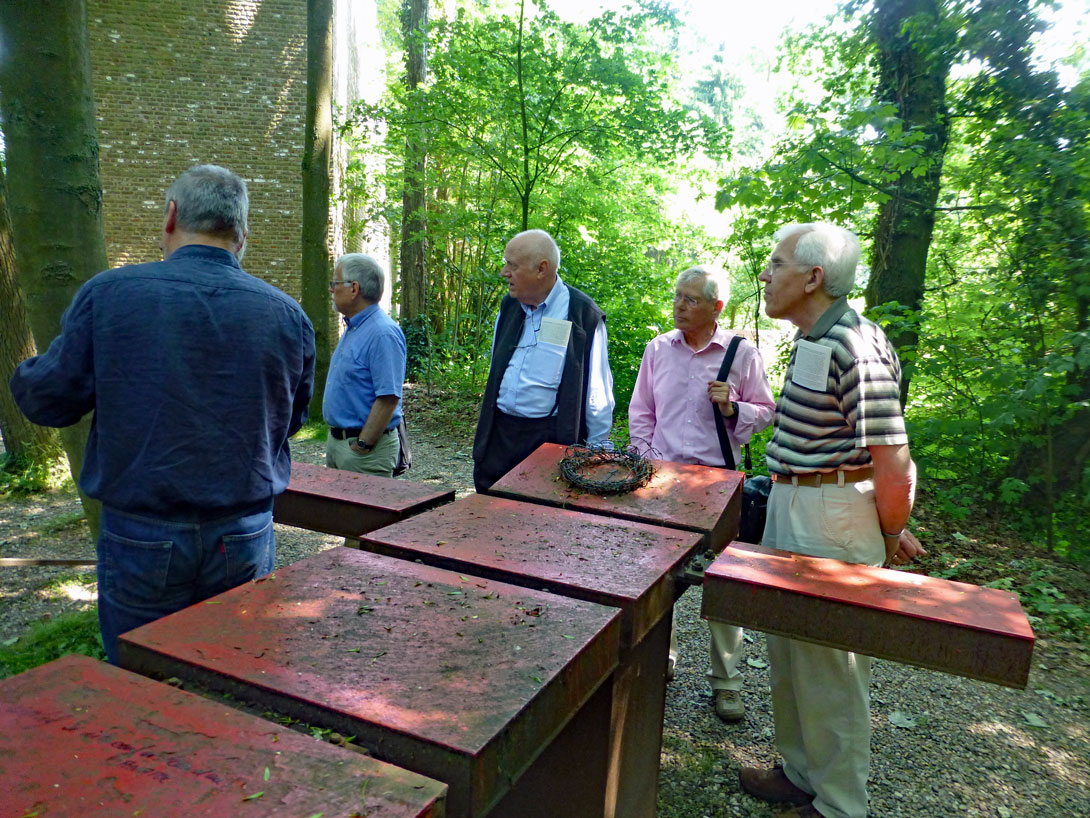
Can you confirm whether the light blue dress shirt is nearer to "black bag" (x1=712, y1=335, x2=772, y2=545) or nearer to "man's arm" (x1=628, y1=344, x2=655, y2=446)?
"man's arm" (x1=628, y1=344, x2=655, y2=446)

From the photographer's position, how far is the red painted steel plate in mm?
1840

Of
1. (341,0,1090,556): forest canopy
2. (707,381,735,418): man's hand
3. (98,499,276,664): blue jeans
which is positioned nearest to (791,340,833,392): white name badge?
(707,381,735,418): man's hand

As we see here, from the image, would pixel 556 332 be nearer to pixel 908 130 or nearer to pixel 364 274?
pixel 364 274

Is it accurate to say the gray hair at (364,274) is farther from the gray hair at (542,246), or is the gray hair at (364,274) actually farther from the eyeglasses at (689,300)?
the eyeglasses at (689,300)

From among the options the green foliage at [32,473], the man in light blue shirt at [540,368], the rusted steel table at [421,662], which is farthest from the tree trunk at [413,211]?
the rusted steel table at [421,662]

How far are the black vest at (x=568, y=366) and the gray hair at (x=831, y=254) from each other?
53.0 inches

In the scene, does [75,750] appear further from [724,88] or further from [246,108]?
[724,88]

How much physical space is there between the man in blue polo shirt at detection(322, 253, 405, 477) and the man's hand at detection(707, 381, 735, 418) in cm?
157

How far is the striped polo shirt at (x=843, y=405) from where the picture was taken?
2150mm

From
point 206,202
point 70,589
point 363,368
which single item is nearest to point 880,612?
point 206,202

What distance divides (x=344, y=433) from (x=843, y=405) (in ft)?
8.58

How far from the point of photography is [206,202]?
1.90 metres

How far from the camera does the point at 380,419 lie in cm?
374

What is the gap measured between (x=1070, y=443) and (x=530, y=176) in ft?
21.9
